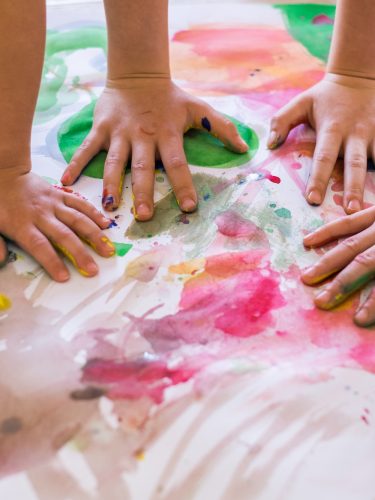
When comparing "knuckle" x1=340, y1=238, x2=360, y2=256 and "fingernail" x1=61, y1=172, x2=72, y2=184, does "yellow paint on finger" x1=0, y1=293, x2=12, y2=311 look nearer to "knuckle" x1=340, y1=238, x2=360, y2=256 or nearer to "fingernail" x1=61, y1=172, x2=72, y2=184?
"fingernail" x1=61, y1=172, x2=72, y2=184

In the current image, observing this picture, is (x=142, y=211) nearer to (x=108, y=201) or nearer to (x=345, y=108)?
(x=108, y=201)

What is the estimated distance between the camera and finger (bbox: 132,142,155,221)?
28.2 inches

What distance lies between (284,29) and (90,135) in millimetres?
522

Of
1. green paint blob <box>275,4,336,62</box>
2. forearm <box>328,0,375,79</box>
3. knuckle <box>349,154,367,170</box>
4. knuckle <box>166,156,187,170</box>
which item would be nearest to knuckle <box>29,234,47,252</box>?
knuckle <box>166,156,187,170</box>

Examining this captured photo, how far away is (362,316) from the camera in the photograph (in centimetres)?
58

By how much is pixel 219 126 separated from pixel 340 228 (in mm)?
258

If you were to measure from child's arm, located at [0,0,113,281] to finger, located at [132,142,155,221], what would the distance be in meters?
0.05

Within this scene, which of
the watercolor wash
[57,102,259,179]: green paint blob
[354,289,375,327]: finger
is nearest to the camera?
the watercolor wash

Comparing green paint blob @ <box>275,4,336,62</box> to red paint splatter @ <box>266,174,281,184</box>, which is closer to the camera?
red paint splatter @ <box>266,174,281,184</box>

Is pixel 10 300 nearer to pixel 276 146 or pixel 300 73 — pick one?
pixel 276 146

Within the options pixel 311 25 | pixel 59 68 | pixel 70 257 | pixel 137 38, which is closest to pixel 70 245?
pixel 70 257

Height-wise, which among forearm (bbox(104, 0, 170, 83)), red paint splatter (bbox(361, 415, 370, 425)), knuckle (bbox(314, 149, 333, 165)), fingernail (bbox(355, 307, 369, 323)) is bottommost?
red paint splatter (bbox(361, 415, 370, 425))

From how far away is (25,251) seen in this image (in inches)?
26.8

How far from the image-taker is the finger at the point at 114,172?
73 cm
